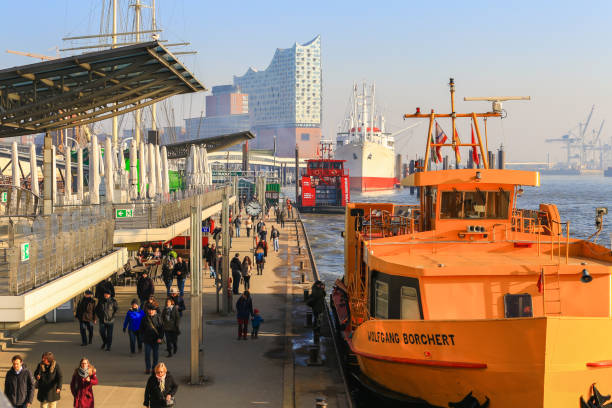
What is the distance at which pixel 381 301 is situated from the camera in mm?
13453

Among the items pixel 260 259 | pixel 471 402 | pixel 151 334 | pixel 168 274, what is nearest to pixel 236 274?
pixel 168 274

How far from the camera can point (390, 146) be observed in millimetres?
180750

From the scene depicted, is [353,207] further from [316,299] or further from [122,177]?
[122,177]

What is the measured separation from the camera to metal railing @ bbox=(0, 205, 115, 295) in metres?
11.6

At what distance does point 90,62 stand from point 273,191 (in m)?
64.2

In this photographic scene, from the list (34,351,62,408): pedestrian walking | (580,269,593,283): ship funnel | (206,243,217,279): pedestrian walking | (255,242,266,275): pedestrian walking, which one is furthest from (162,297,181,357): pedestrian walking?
(255,242,266,275): pedestrian walking

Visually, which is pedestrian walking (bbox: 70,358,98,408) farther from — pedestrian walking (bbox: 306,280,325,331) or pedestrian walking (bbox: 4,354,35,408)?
pedestrian walking (bbox: 306,280,325,331)

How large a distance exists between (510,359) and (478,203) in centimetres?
510

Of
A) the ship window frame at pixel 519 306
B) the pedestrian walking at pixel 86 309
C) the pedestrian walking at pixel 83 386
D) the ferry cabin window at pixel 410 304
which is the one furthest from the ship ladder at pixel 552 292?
the pedestrian walking at pixel 86 309

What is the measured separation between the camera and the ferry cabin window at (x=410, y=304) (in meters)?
12.3

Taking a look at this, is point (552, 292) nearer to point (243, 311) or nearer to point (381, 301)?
point (381, 301)

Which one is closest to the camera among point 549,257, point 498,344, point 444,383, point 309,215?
point 498,344

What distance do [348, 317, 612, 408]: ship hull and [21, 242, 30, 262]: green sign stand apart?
258 inches

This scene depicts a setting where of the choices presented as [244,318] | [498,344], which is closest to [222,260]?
[244,318]
